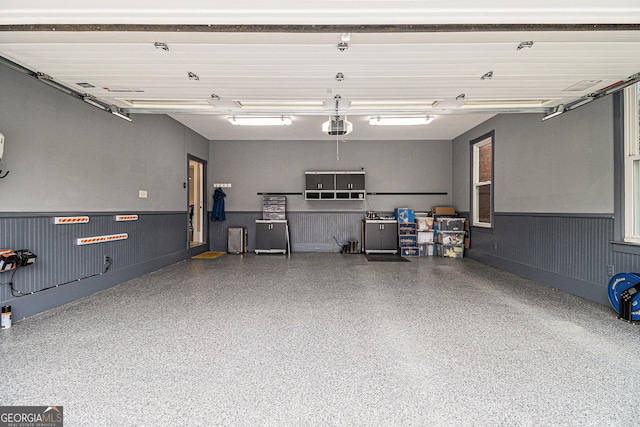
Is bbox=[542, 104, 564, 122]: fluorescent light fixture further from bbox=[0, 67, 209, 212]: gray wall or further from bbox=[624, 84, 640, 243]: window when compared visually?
bbox=[0, 67, 209, 212]: gray wall

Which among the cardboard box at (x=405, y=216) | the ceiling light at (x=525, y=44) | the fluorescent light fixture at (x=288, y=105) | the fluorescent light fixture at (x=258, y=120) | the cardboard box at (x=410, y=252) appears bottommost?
the cardboard box at (x=410, y=252)

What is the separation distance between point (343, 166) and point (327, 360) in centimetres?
645

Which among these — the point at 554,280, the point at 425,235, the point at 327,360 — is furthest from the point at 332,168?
the point at 327,360

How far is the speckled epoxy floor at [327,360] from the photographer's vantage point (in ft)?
5.43

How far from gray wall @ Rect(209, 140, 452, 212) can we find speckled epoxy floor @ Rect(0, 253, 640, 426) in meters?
4.37

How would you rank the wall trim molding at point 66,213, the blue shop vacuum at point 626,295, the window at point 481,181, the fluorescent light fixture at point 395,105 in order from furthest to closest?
1. the window at point 481,181
2. the fluorescent light fixture at point 395,105
3. the wall trim molding at point 66,213
4. the blue shop vacuum at point 626,295

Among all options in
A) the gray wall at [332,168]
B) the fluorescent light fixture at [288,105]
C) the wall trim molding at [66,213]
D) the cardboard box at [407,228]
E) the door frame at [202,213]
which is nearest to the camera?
the wall trim molding at [66,213]

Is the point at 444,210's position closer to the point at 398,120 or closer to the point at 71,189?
the point at 398,120

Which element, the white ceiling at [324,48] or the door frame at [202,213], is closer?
the white ceiling at [324,48]

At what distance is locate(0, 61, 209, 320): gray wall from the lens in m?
3.12

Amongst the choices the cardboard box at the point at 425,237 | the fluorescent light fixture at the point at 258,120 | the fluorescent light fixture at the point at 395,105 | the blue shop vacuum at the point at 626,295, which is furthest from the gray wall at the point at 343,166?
the blue shop vacuum at the point at 626,295

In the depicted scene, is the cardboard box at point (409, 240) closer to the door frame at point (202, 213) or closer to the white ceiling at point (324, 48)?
the white ceiling at point (324, 48)

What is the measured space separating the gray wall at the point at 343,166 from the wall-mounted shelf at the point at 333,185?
1.21ft

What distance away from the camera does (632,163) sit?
3381 millimetres
